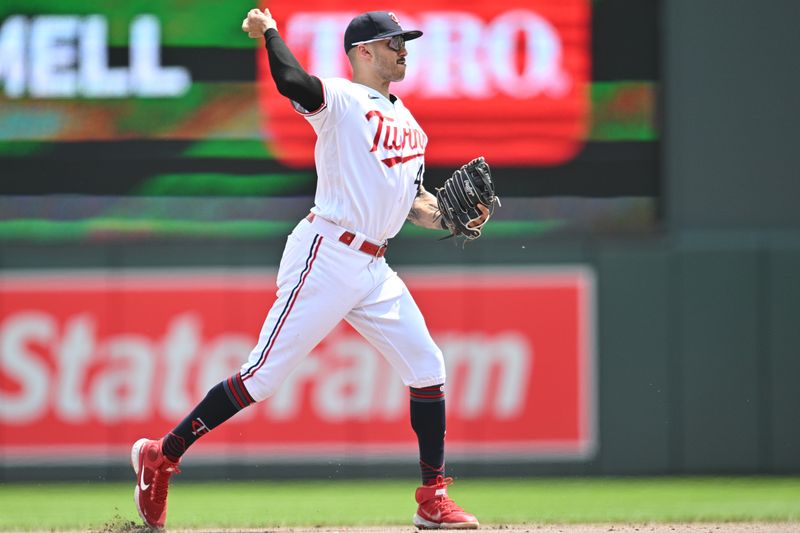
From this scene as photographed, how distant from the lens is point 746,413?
572 centimetres

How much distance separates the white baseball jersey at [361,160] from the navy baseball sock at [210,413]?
1.82 feet

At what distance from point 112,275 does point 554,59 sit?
212 centimetres

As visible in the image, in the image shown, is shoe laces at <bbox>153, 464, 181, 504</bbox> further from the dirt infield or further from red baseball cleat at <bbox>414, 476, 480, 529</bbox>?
red baseball cleat at <bbox>414, 476, 480, 529</bbox>

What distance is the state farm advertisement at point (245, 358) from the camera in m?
5.62

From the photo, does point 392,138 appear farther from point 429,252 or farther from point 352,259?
point 429,252

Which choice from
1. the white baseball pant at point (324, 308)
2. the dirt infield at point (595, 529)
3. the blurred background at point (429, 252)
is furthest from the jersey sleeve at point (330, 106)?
the blurred background at point (429, 252)

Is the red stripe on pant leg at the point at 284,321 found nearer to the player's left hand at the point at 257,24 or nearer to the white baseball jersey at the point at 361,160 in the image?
the white baseball jersey at the point at 361,160

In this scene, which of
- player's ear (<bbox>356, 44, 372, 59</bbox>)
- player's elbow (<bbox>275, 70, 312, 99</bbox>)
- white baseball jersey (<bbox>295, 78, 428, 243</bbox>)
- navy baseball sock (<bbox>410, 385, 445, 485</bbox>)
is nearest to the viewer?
player's elbow (<bbox>275, 70, 312, 99</bbox>)

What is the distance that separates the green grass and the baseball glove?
1.13 metres

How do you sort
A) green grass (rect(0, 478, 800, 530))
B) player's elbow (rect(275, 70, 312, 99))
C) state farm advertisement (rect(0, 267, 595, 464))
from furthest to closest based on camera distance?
state farm advertisement (rect(0, 267, 595, 464)), green grass (rect(0, 478, 800, 530)), player's elbow (rect(275, 70, 312, 99))

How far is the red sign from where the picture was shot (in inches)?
225

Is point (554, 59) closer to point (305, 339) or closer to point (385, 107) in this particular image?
point (385, 107)

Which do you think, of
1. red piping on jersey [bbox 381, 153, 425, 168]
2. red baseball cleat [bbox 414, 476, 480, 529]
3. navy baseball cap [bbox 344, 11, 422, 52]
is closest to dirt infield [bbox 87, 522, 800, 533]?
red baseball cleat [bbox 414, 476, 480, 529]

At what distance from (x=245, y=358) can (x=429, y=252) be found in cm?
→ 91
